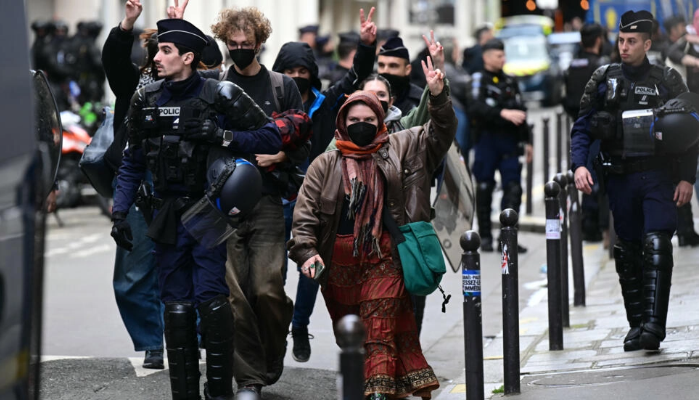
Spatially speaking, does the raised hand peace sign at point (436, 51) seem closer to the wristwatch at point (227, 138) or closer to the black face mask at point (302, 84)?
the black face mask at point (302, 84)

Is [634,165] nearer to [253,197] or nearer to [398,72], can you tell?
[398,72]

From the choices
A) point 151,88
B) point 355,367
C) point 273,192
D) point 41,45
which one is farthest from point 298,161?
point 41,45

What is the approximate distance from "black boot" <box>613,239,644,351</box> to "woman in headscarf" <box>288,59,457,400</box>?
1.88 metres

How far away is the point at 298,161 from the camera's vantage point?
721cm

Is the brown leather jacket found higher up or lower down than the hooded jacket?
lower down

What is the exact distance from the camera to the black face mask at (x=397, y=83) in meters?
8.52

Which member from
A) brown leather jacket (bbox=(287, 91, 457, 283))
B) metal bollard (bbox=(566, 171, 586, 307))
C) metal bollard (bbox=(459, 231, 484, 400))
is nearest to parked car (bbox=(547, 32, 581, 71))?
metal bollard (bbox=(566, 171, 586, 307))

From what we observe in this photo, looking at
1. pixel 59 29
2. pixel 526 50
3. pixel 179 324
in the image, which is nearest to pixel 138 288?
pixel 179 324

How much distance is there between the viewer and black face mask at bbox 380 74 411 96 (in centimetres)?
852

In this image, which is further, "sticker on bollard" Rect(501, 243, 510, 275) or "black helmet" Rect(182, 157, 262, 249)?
"sticker on bollard" Rect(501, 243, 510, 275)

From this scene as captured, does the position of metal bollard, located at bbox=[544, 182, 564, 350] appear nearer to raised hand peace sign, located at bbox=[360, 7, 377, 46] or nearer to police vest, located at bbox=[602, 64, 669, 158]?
police vest, located at bbox=[602, 64, 669, 158]

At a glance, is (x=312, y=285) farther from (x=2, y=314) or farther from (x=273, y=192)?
(x=2, y=314)

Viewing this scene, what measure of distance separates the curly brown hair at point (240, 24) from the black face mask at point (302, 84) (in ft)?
2.46

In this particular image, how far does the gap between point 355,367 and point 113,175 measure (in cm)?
418
